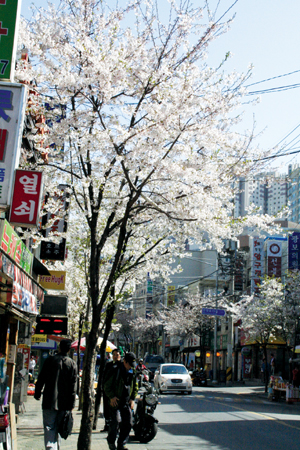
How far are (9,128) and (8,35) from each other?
1314mm

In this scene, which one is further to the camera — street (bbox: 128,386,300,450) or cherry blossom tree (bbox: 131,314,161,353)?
cherry blossom tree (bbox: 131,314,161,353)

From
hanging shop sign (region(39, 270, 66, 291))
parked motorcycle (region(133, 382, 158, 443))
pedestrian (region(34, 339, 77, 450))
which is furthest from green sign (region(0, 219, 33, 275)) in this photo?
hanging shop sign (region(39, 270, 66, 291))

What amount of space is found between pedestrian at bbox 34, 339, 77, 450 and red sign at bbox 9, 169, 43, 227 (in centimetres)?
188

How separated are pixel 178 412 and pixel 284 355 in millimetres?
28804

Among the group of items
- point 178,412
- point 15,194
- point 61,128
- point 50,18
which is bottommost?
point 178,412

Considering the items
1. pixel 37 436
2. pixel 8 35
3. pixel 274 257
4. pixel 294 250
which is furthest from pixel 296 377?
pixel 8 35

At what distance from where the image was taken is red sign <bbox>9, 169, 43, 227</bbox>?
7.22 metres

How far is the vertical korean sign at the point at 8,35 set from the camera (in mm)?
6832

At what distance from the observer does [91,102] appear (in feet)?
30.1

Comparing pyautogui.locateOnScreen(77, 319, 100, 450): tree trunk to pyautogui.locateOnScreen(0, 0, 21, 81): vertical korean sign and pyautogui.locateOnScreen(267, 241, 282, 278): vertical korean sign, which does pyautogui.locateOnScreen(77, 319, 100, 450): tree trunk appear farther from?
pyautogui.locateOnScreen(267, 241, 282, 278): vertical korean sign

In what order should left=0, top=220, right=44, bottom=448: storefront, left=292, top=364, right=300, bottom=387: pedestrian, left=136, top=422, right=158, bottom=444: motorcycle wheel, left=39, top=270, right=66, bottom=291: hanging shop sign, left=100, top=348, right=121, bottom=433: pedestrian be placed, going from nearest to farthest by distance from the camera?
left=0, top=220, right=44, bottom=448: storefront, left=100, top=348, right=121, bottom=433: pedestrian, left=136, top=422, right=158, bottom=444: motorcycle wheel, left=39, top=270, right=66, bottom=291: hanging shop sign, left=292, top=364, right=300, bottom=387: pedestrian

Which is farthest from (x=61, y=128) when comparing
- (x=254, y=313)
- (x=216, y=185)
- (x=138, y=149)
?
(x=254, y=313)

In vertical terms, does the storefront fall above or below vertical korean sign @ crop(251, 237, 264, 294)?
below

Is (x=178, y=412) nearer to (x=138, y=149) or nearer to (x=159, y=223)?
(x=159, y=223)
